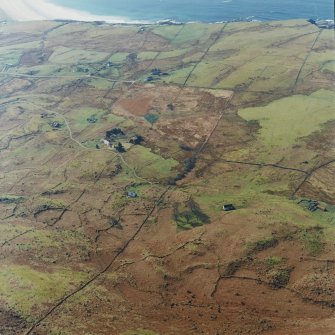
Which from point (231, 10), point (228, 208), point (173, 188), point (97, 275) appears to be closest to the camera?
point (97, 275)

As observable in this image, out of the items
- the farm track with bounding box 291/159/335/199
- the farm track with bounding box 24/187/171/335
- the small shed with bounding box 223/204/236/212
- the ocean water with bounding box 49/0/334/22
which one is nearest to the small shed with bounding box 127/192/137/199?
the farm track with bounding box 24/187/171/335

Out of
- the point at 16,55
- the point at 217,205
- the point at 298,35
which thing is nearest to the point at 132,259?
the point at 217,205

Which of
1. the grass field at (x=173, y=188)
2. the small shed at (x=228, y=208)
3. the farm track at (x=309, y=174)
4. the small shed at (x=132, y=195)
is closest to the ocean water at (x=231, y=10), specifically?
the grass field at (x=173, y=188)

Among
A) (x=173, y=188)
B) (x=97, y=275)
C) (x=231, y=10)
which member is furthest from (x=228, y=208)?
(x=231, y=10)

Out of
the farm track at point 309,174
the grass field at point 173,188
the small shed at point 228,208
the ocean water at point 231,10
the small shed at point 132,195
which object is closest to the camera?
the grass field at point 173,188

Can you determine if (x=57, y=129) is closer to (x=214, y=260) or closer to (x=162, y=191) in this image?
(x=162, y=191)

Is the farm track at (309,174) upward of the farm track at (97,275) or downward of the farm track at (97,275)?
upward

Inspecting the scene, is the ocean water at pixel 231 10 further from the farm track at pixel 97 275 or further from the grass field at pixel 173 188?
the farm track at pixel 97 275

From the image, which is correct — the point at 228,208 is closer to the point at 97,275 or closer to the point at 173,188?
the point at 173,188

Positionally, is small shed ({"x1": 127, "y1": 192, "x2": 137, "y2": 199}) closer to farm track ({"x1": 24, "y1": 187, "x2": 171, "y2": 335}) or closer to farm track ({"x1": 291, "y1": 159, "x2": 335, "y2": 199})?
farm track ({"x1": 24, "y1": 187, "x2": 171, "y2": 335})
